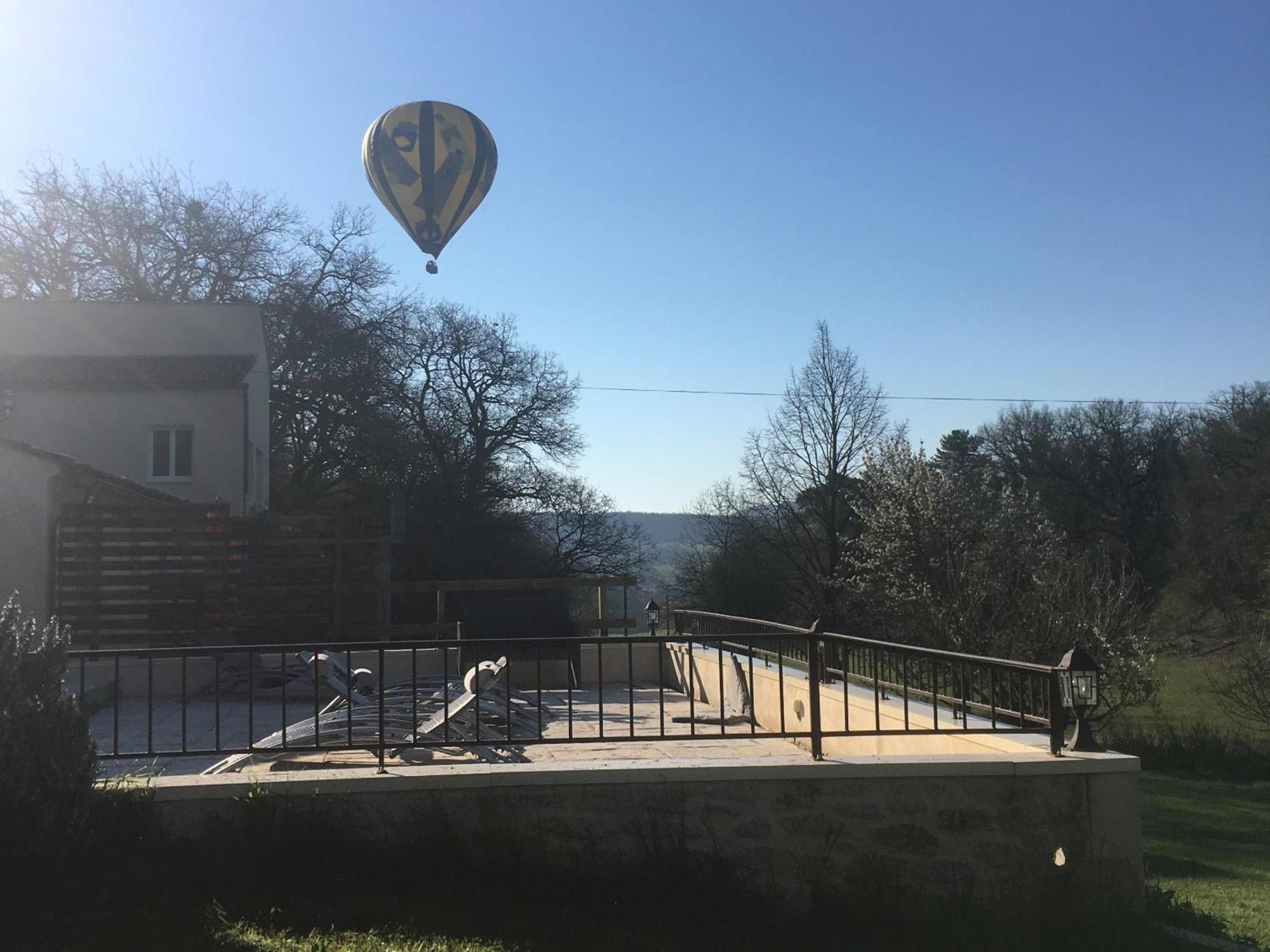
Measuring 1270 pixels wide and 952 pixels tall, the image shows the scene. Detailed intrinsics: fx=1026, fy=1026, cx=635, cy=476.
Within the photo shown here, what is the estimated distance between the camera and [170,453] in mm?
23578

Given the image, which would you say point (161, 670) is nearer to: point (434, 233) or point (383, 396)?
point (434, 233)

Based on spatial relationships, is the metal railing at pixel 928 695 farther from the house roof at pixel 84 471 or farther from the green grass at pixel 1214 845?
the house roof at pixel 84 471

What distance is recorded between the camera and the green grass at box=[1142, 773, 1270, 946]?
6855mm

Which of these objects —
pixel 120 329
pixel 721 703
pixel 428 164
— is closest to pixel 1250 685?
pixel 721 703

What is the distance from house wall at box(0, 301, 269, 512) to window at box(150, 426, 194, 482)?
1640 millimetres

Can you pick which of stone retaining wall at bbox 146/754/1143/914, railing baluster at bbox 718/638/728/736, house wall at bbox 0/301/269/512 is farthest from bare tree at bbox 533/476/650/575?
stone retaining wall at bbox 146/754/1143/914

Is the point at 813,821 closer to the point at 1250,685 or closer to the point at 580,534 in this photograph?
the point at 1250,685

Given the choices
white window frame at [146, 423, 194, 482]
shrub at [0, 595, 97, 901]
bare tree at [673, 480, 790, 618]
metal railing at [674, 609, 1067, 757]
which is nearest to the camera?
shrub at [0, 595, 97, 901]

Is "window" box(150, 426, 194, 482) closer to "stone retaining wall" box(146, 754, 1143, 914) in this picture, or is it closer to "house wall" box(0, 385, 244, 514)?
"house wall" box(0, 385, 244, 514)

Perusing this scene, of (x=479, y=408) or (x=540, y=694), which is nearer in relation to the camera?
(x=540, y=694)

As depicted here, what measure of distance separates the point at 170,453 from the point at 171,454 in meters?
0.06

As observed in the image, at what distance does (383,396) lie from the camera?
37656mm

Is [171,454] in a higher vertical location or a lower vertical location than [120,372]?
lower

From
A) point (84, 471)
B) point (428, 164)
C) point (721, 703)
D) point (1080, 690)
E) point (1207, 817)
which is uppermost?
point (428, 164)
